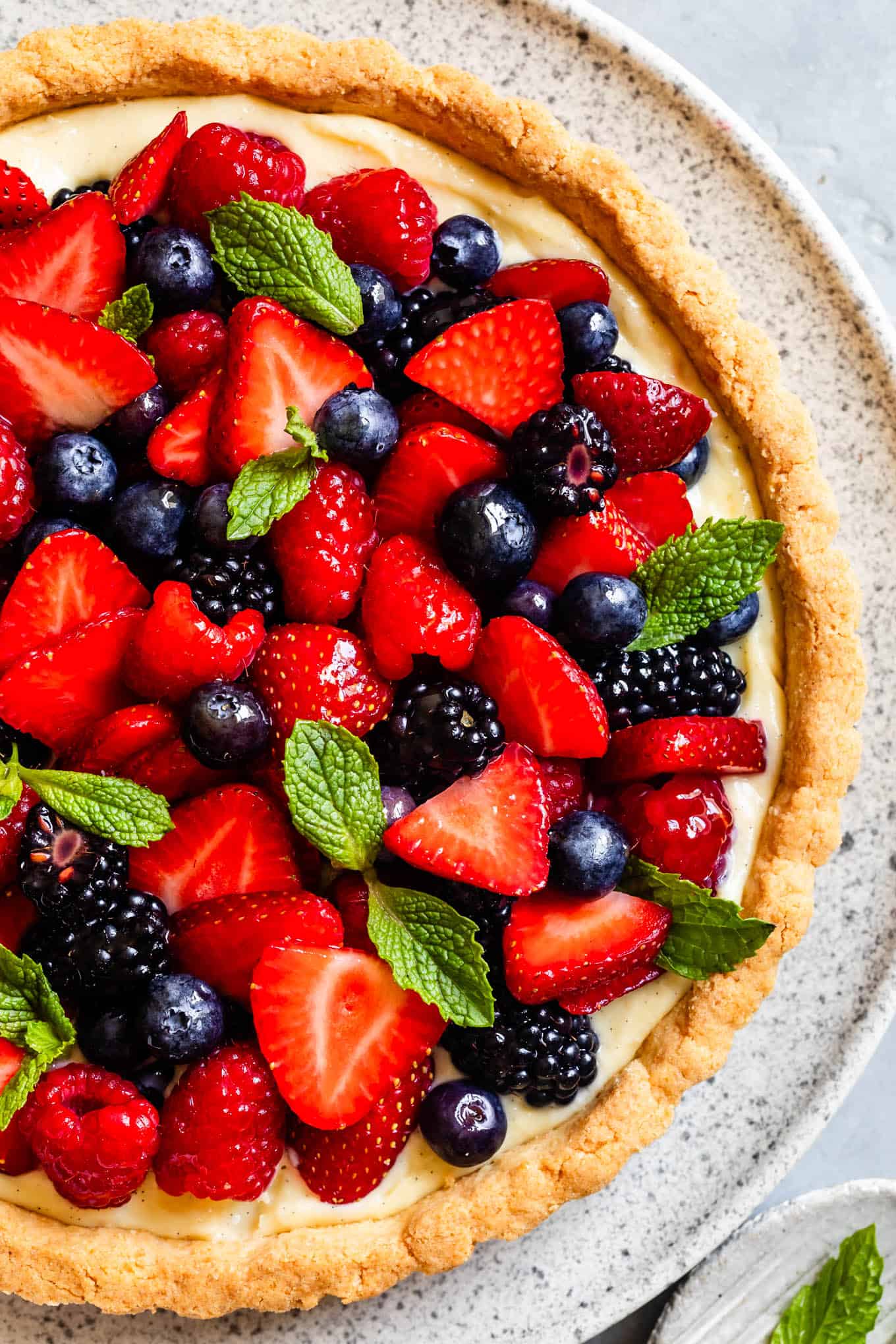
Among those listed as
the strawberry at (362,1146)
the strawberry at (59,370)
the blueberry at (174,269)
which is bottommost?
the strawberry at (362,1146)

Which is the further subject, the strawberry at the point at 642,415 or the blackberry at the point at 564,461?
the strawberry at the point at 642,415

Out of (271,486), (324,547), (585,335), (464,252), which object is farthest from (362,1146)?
(464,252)

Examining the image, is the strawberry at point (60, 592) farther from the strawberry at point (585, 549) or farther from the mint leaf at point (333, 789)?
the strawberry at point (585, 549)

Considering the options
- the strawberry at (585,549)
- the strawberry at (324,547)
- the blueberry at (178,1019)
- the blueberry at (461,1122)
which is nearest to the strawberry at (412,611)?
the strawberry at (324,547)

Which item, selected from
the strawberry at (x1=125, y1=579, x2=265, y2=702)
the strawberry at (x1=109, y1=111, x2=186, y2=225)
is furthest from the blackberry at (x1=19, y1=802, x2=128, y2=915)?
the strawberry at (x1=109, y1=111, x2=186, y2=225)

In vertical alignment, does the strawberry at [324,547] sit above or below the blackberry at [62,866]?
above

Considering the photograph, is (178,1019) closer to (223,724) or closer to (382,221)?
(223,724)

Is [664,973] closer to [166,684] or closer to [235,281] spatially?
[166,684]
